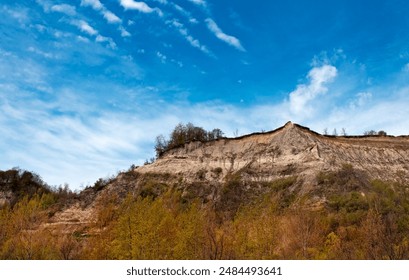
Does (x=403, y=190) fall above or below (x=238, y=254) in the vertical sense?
above

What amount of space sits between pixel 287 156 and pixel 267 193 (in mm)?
8079

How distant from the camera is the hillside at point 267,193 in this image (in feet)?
85.8

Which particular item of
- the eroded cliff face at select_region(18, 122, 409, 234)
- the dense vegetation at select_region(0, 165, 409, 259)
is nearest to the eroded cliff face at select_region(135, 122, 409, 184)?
the eroded cliff face at select_region(18, 122, 409, 234)

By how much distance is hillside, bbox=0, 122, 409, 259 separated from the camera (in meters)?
26.1

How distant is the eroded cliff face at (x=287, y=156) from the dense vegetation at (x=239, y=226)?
2.33 meters

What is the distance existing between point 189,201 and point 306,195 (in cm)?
1417

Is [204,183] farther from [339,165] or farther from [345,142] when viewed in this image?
[345,142]

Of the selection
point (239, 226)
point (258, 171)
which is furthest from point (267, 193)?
point (239, 226)

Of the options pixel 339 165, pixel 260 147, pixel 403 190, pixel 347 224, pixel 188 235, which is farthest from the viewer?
pixel 260 147

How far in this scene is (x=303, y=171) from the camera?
46.1m

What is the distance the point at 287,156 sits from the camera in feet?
166

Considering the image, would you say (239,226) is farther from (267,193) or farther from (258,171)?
(258,171)

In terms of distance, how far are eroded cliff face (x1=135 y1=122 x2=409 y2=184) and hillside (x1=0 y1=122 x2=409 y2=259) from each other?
147 mm
